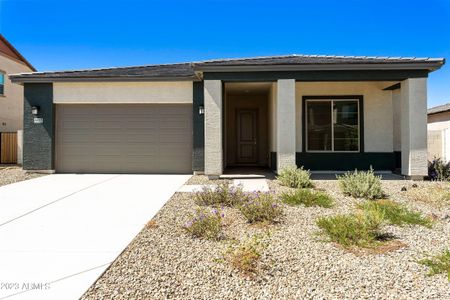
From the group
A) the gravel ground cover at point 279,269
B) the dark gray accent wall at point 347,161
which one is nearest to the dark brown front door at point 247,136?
the dark gray accent wall at point 347,161

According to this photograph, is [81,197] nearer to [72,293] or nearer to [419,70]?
[72,293]

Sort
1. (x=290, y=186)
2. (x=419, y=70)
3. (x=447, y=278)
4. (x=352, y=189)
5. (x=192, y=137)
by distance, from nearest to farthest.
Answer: (x=447, y=278) < (x=352, y=189) < (x=290, y=186) < (x=419, y=70) < (x=192, y=137)

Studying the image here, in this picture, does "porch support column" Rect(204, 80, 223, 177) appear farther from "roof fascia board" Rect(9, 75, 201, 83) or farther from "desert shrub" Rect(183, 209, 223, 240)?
"desert shrub" Rect(183, 209, 223, 240)

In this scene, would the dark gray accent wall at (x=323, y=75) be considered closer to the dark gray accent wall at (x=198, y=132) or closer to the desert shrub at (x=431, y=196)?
the dark gray accent wall at (x=198, y=132)

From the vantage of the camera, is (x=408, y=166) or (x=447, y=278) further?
(x=408, y=166)

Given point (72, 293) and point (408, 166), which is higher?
point (408, 166)

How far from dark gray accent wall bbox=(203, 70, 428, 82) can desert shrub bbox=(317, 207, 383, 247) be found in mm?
5432

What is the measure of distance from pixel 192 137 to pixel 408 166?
22.9 feet

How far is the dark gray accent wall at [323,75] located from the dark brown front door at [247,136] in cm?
431

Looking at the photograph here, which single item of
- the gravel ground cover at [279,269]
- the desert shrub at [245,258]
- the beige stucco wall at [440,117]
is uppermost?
the beige stucco wall at [440,117]

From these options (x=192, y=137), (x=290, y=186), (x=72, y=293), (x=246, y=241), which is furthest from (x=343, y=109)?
(x=72, y=293)

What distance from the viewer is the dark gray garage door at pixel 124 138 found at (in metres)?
9.72

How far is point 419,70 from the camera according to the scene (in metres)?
7.97

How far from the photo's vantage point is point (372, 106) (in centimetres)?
961
